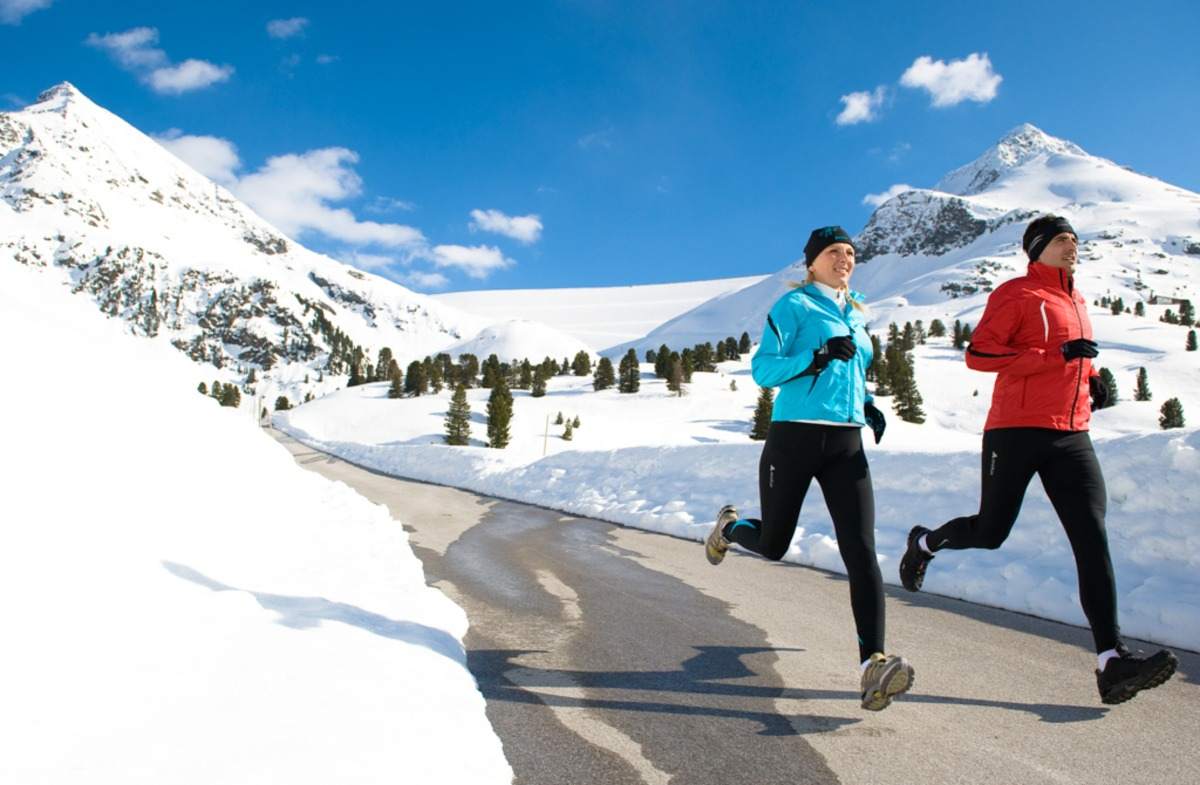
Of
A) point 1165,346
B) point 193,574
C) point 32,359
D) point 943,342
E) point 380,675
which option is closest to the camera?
point 380,675

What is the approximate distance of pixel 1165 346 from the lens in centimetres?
10938

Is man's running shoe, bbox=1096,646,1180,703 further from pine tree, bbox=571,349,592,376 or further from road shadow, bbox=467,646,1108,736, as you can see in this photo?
pine tree, bbox=571,349,592,376

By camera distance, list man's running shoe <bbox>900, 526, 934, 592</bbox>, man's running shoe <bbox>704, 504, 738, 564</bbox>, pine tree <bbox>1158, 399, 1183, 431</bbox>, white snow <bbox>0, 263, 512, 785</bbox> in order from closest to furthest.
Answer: white snow <bbox>0, 263, 512, 785</bbox> → man's running shoe <bbox>900, 526, 934, 592</bbox> → man's running shoe <bbox>704, 504, 738, 564</bbox> → pine tree <bbox>1158, 399, 1183, 431</bbox>

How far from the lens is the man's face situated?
3.86 m

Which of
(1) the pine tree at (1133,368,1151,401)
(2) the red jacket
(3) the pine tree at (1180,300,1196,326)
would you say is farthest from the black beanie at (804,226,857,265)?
(3) the pine tree at (1180,300,1196,326)

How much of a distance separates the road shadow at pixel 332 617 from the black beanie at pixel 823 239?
2.97 metres

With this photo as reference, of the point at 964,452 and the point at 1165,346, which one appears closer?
the point at 964,452

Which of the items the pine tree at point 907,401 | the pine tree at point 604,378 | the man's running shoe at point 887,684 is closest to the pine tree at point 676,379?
the pine tree at point 604,378

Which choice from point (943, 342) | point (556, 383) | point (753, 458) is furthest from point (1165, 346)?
point (753, 458)

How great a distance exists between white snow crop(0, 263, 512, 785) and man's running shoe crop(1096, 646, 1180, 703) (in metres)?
2.80

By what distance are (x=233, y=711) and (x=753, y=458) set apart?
10.6m

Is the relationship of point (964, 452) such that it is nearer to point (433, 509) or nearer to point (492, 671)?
point (492, 671)

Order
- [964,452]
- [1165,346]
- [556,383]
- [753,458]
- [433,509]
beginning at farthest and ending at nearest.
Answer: [1165,346] < [556,383] < [433,509] < [753,458] < [964,452]

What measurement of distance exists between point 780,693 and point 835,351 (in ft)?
5.66
